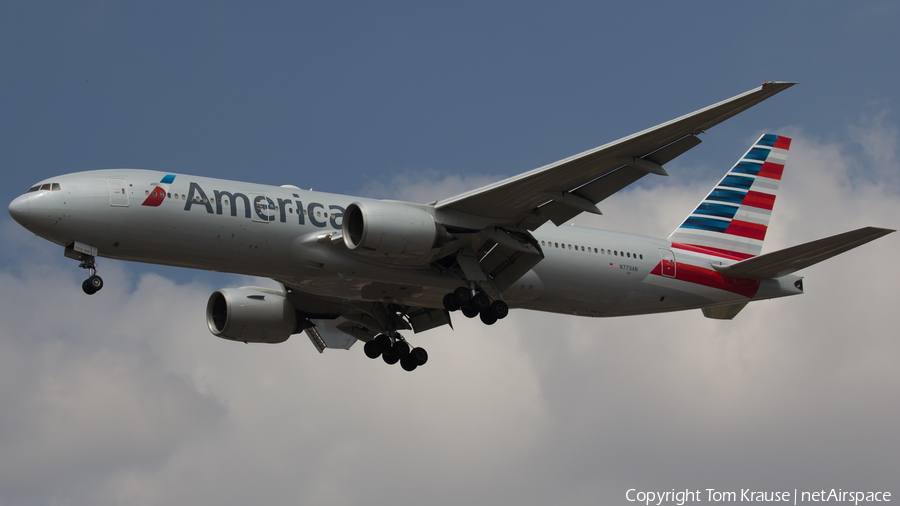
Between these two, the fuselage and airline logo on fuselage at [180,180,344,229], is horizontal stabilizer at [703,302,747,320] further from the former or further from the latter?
airline logo on fuselage at [180,180,344,229]

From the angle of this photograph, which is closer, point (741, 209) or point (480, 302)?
point (480, 302)

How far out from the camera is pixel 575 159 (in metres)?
26.2

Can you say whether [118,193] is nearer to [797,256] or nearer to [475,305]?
[475,305]

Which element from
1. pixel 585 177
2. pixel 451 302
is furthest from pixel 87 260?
pixel 585 177

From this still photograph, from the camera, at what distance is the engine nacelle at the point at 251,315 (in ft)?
111

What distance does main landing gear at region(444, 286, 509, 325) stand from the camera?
29609 mm

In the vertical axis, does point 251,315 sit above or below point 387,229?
above

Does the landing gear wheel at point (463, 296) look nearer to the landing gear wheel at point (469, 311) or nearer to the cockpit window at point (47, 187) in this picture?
the landing gear wheel at point (469, 311)

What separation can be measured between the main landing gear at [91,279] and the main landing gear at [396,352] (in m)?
11.7

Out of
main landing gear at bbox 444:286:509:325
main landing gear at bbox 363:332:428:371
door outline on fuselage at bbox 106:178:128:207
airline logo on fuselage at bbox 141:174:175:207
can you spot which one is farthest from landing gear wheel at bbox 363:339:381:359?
door outline on fuselage at bbox 106:178:128:207

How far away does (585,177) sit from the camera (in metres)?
27.3

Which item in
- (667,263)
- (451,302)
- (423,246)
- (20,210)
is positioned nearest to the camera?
(20,210)

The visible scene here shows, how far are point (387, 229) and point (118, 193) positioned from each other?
7.28m

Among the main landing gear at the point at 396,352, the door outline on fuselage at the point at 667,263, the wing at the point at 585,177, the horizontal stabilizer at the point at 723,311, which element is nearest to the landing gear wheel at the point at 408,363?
the main landing gear at the point at 396,352
